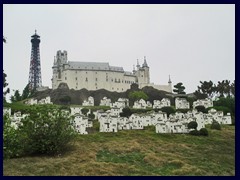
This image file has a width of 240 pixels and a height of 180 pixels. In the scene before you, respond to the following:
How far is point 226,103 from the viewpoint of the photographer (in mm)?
85875

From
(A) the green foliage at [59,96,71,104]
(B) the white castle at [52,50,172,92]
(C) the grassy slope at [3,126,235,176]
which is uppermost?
(B) the white castle at [52,50,172,92]

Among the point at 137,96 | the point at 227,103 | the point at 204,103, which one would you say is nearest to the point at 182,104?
the point at 204,103

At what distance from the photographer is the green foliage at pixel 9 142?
122 ft

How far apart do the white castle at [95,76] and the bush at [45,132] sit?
2966 inches

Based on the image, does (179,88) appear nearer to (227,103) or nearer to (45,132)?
(227,103)

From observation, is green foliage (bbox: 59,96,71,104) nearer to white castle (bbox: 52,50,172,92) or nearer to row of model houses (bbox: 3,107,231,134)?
row of model houses (bbox: 3,107,231,134)

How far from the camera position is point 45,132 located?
4219 centimetres

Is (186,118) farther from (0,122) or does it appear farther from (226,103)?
(0,122)

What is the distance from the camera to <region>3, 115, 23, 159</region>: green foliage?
122 feet

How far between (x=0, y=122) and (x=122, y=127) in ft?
120

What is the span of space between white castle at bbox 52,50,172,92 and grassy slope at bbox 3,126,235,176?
62.6 meters

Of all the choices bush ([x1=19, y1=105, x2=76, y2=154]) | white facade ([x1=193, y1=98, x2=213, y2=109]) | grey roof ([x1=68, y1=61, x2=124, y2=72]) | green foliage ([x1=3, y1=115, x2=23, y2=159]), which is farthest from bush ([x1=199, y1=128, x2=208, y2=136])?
grey roof ([x1=68, y1=61, x2=124, y2=72])

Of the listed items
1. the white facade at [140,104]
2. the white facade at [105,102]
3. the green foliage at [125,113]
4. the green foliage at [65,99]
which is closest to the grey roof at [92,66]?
the green foliage at [65,99]

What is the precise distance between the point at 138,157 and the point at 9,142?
49.1ft
